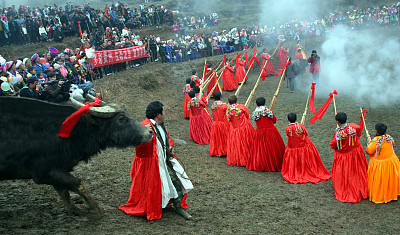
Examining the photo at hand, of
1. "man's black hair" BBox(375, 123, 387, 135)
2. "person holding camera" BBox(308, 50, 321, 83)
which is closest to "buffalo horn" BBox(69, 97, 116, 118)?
"man's black hair" BBox(375, 123, 387, 135)

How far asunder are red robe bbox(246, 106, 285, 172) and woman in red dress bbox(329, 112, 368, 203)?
1.68 metres

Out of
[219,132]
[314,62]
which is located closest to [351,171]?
[219,132]

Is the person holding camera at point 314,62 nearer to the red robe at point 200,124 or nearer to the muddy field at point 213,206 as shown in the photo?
the muddy field at point 213,206

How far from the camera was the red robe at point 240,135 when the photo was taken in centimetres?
814

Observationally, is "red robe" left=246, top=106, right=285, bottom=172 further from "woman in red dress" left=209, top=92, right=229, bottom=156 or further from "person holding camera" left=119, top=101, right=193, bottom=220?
"person holding camera" left=119, top=101, right=193, bottom=220

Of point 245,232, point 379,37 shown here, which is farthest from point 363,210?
point 379,37

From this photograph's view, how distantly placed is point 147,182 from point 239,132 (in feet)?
13.1

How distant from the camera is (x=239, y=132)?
27.1 feet

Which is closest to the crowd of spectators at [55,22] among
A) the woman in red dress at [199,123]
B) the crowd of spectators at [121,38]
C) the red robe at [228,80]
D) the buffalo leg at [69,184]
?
the crowd of spectators at [121,38]

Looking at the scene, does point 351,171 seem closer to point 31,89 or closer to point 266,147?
point 266,147

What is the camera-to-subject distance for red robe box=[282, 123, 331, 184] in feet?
23.0

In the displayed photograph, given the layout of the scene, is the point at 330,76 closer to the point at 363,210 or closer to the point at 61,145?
the point at 363,210

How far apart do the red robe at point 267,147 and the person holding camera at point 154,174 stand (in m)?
3.21

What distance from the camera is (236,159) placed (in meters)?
8.32
